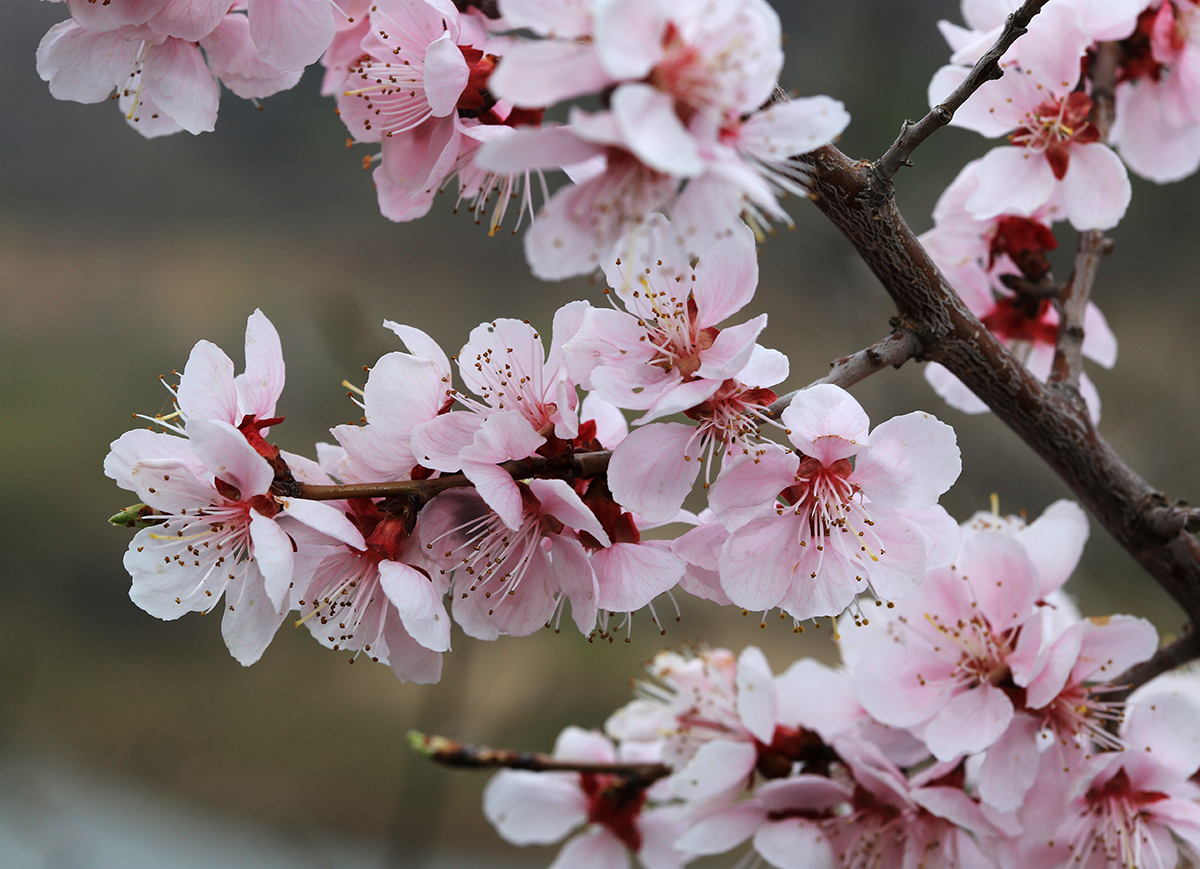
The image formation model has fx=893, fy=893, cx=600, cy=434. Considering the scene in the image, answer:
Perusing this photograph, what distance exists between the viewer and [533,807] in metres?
0.92

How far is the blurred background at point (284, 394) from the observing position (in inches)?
90.5

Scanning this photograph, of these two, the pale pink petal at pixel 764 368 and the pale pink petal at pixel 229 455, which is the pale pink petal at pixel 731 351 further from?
the pale pink petal at pixel 229 455

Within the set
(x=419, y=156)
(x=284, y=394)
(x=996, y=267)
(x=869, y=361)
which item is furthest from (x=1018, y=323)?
(x=284, y=394)

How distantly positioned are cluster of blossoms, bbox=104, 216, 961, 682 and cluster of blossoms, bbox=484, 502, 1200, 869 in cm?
13

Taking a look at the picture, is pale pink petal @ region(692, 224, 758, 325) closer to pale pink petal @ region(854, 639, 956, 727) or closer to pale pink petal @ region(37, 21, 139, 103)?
pale pink petal @ region(854, 639, 956, 727)

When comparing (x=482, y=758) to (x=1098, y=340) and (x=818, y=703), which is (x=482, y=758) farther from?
(x=1098, y=340)

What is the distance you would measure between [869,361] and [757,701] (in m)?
0.31

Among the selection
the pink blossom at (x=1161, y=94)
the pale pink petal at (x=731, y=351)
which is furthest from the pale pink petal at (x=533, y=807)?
the pink blossom at (x=1161, y=94)

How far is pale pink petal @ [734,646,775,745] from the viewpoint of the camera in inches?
28.7

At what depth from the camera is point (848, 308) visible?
6.19 ft

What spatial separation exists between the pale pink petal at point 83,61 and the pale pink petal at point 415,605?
17.7 inches

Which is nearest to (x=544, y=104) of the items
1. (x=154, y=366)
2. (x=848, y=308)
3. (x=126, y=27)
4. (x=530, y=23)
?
(x=530, y=23)

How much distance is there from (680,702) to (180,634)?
6.82 feet

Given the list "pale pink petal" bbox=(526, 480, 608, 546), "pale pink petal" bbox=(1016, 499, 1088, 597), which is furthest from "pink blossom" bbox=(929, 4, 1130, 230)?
"pale pink petal" bbox=(526, 480, 608, 546)
